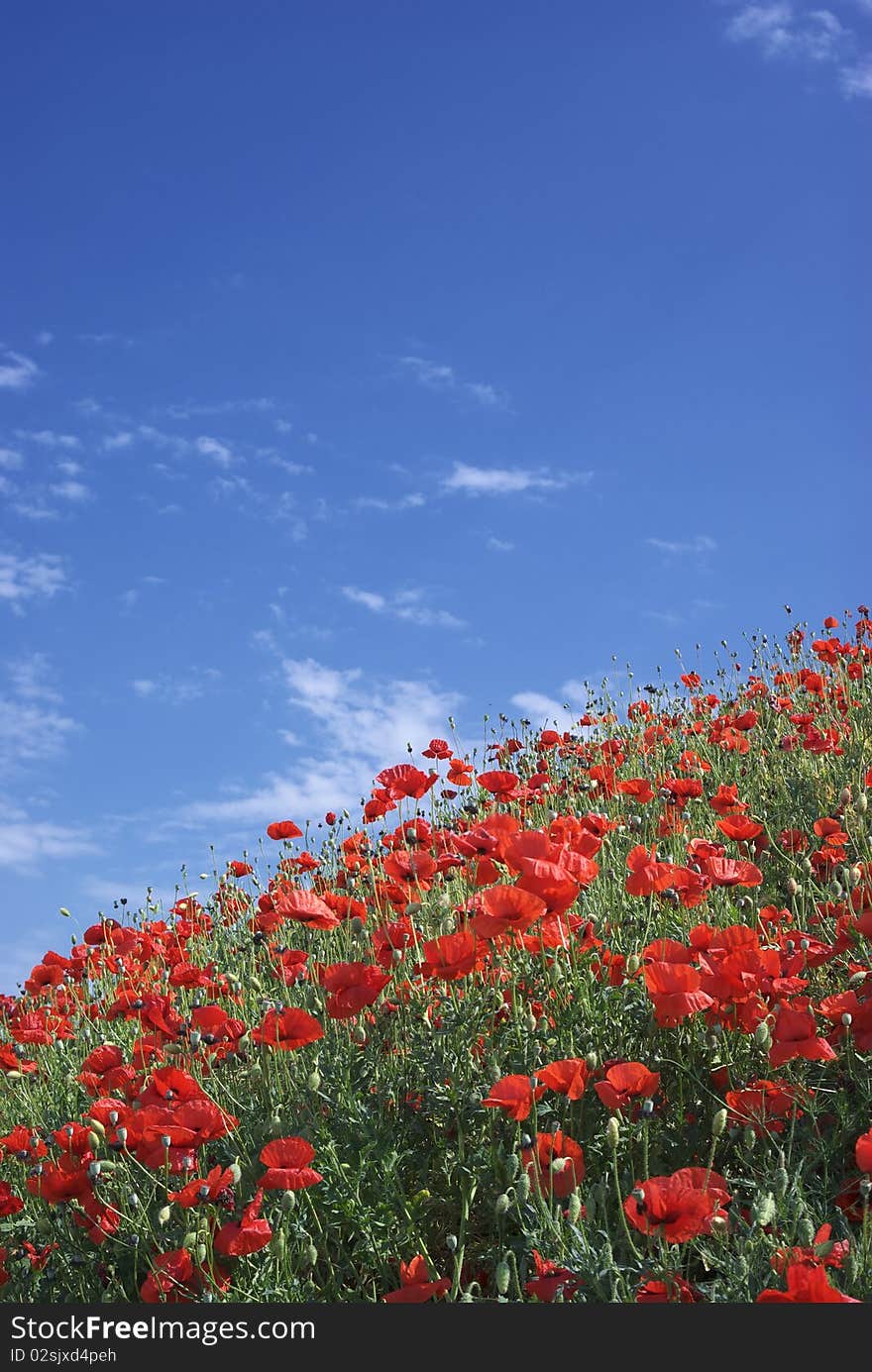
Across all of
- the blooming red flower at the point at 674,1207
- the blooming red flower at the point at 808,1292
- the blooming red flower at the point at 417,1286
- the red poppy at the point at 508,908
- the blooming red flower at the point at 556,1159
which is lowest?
the blooming red flower at the point at 808,1292

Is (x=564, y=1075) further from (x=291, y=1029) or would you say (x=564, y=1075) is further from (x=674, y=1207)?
(x=291, y=1029)

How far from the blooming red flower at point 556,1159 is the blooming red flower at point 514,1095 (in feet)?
0.23

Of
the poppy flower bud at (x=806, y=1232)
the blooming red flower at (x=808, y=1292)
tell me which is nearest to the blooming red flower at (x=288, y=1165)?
the poppy flower bud at (x=806, y=1232)

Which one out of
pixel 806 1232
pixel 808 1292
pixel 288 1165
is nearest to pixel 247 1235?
pixel 288 1165

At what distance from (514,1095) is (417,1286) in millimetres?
421

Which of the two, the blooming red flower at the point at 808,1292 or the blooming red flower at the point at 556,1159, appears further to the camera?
the blooming red flower at the point at 556,1159

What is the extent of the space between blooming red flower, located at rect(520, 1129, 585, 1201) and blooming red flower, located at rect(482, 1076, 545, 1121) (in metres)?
0.07

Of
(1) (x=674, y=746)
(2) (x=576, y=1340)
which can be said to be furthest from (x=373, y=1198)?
(1) (x=674, y=746)

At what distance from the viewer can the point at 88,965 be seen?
5.33m

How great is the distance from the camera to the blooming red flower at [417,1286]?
7.25ft

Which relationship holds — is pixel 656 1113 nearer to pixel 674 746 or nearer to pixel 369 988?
pixel 369 988

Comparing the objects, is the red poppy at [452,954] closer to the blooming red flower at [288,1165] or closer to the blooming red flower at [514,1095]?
the blooming red flower at [514,1095]

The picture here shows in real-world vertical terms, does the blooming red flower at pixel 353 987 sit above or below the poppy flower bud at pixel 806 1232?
above

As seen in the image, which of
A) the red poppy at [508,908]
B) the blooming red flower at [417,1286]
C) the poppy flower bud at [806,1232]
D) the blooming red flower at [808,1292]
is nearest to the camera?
the blooming red flower at [808,1292]
